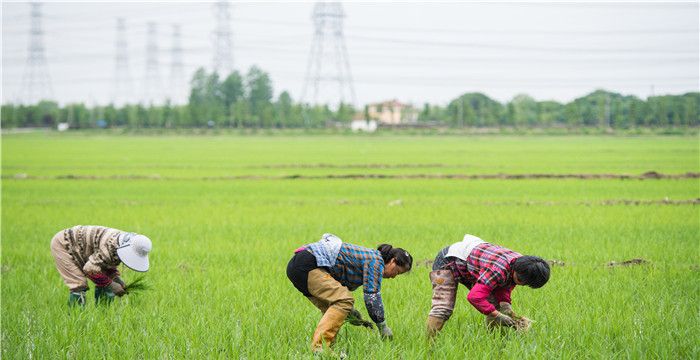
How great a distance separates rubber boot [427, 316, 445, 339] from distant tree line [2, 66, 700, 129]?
64.2 m

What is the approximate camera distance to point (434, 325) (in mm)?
4418

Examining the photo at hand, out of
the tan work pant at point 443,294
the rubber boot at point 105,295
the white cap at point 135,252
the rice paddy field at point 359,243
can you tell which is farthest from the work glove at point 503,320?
the rubber boot at point 105,295

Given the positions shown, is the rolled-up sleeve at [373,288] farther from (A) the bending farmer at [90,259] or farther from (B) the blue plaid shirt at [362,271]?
(A) the bending farmer at [90,259]

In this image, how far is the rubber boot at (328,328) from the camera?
13.8 feet

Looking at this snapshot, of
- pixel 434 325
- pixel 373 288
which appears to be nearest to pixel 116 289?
pixel 373 288

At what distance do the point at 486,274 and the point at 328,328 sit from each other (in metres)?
1.01

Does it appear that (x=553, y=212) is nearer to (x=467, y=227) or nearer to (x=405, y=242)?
(x=467, y=227)

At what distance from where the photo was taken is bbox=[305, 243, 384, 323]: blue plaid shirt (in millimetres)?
4250

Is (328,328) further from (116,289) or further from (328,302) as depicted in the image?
(116,289)

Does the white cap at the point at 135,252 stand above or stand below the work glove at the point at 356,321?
above

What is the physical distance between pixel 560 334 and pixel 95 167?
21.8 metres

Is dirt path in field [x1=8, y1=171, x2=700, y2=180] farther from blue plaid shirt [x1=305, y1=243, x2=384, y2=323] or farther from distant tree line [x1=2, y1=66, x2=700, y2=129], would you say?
distant tree line [x1=2, y1=66, x2=700, y2=129]

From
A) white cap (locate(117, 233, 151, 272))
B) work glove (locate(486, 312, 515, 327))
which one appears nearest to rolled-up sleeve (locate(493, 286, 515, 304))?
work glove (locate(486, 312, 515, 327))

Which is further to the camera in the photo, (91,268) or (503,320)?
(91,268)
